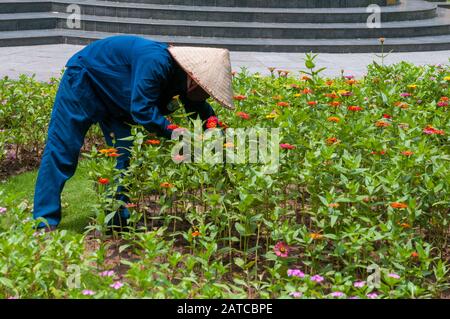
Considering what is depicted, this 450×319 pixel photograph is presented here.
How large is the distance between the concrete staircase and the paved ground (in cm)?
21

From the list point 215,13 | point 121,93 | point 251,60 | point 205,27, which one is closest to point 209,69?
point 121,93

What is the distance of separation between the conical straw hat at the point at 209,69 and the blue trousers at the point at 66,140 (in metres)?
0.59

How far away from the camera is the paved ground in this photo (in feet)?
31.1

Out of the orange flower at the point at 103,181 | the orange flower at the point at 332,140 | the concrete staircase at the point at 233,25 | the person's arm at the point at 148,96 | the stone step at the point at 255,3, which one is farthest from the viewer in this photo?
the stone step at the point at 255,3

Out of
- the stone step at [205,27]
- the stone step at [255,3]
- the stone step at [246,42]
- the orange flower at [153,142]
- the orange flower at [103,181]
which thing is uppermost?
the stone step at [255,3]

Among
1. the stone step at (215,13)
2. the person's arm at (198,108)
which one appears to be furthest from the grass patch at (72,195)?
the stone step at (215,13)

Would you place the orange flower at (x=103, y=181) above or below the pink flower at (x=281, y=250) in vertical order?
above

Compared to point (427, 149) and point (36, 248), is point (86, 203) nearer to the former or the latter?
point (36, 248)

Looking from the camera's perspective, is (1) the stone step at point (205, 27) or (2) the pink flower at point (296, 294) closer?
(2) the pink flower at point (296, 294)

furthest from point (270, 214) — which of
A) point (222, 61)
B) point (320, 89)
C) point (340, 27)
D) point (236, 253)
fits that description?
point (340, 27)

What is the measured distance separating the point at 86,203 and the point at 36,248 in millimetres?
1600

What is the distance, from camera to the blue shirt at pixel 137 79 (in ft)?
13.6

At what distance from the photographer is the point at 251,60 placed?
1041 centimetres

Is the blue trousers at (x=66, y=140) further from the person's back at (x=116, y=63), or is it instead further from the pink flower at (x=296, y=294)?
the pink flower at (x=296, y=294)
